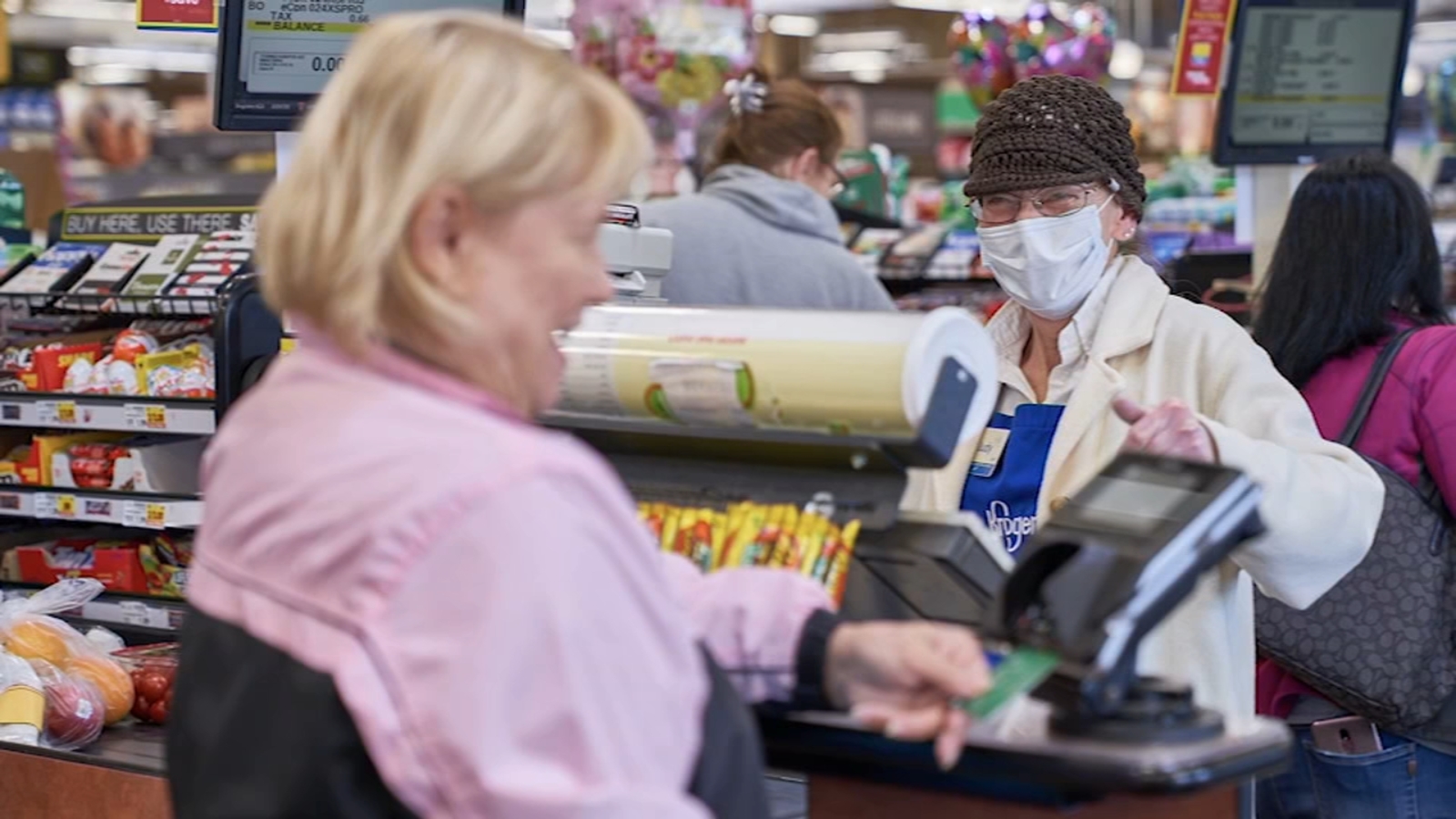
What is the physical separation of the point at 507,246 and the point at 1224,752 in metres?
0.70

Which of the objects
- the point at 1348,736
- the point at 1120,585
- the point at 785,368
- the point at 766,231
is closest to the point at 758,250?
the point at 766,231

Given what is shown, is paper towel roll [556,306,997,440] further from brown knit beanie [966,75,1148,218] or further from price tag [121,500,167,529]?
price tag [121,500,167,529]

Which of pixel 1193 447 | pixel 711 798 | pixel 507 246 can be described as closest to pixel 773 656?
pixel 711 798

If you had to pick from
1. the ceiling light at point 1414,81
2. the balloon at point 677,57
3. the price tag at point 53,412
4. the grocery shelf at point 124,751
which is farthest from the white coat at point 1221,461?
the ceiling light at point 1414,81

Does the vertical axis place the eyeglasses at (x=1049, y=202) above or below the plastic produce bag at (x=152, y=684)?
above

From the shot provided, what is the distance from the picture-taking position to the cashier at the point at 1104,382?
2330 mm

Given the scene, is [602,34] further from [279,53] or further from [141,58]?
[141,58]

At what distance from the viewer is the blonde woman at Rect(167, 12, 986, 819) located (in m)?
1.29

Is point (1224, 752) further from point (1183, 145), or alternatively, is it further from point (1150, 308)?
point (1183, 145)

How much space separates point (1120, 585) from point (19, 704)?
2.06 meters

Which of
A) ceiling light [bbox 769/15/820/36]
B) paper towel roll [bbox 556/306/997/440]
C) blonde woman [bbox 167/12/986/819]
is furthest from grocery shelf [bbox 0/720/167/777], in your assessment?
ceiling light [bbox 769/15/820/36]

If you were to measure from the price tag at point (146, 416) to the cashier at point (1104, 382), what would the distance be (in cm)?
144

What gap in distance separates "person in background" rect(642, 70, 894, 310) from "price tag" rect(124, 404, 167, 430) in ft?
4.41

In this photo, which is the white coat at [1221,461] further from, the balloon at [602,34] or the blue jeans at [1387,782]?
the balloon at [602,34]
